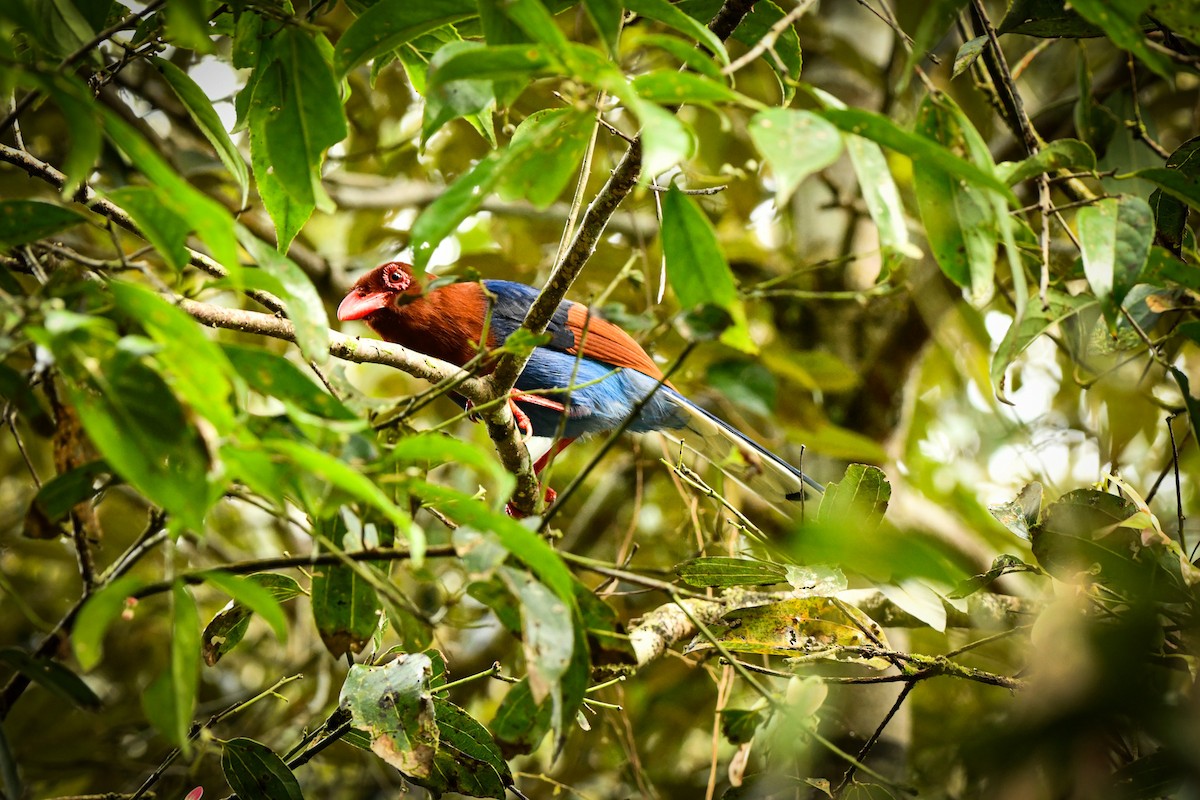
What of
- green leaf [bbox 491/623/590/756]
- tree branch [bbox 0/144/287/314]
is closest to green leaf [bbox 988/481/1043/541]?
green leaf [bbox 491/623/590/756]

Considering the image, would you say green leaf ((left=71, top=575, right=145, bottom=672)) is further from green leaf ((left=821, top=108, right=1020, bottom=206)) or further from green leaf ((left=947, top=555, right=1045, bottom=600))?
green leaf ((left=947, top=555, right=1045, bottom=600))

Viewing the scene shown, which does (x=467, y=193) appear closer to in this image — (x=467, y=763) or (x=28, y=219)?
(x=28, y=219)

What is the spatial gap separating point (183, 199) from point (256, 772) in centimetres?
126

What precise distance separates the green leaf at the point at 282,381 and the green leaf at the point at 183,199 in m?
0.15

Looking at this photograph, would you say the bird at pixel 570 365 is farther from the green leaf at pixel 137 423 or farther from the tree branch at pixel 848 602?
the green leaf at pixel 137 423

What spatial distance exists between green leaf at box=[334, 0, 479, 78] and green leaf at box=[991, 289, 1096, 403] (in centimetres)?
115

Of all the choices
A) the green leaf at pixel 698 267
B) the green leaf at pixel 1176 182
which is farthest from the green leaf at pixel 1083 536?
the green leaf at pixel 698 267

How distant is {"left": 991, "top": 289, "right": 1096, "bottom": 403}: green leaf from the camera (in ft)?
5.65

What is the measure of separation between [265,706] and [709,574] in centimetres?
367

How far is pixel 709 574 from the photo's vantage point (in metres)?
1.83

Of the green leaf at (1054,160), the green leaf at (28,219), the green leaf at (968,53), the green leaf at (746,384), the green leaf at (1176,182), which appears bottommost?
the green leaf at (746,384)

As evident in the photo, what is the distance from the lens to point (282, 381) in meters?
1.20

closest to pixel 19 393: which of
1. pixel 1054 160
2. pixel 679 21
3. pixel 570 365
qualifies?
pixel 679 21

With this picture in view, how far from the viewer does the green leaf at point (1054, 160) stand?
1.47 m
